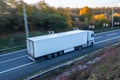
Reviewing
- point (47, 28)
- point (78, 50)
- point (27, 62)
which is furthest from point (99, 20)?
point (27, 62)

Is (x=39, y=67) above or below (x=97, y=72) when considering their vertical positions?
below

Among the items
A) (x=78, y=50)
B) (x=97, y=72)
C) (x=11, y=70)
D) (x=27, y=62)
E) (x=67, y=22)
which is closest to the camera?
(x=97, y=72)

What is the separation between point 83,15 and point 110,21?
827 centimetres

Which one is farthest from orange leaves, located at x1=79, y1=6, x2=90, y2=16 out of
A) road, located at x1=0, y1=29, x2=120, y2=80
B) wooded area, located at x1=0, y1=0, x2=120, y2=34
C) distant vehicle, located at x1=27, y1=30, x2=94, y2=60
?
road, located at x1=0, y1=29, x2=120, y2=80

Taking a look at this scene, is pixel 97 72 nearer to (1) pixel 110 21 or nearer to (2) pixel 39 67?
(2) pixel 39 67

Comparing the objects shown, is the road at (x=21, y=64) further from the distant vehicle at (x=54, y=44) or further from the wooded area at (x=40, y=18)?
the wooded area at (x=40, y=18)

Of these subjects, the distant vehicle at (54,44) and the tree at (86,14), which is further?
the tree at (86,14)

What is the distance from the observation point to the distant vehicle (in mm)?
19906

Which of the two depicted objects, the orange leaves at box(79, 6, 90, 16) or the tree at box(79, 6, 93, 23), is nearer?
the tree at box(79, 6, 93, 23)

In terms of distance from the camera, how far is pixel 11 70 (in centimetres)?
1819

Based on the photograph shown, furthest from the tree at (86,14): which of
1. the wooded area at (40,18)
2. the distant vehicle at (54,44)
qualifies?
the distant vehicle at (54,44)

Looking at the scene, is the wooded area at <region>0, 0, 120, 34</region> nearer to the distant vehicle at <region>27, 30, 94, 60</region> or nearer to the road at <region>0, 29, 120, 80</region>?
the road at <region>0, 29, 120, 80</region>

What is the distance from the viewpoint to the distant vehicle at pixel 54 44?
1991cm

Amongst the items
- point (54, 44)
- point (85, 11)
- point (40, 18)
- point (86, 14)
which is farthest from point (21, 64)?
point (85, 11)
